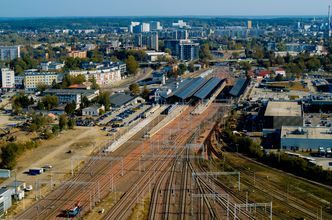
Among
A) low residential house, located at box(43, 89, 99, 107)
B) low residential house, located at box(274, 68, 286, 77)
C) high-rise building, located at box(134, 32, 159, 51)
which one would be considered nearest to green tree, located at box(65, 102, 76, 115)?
low residential house, located at box(43, 89, 99, 107)

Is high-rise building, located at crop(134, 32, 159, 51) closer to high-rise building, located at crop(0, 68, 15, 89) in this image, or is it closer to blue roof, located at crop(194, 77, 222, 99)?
blue roof, located at crop(194, 77, 222, 99)

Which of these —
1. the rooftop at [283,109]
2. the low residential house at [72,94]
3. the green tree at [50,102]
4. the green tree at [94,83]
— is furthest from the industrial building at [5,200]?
the green tree at [94,83]

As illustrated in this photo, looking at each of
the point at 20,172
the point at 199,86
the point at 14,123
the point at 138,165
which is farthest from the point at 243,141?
the point at 199,86

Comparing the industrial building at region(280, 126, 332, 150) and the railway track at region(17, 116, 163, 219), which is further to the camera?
the industrial building at region(280, 126, 332, 150)

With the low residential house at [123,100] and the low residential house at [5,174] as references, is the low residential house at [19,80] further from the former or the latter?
the low residential house at [5,174]

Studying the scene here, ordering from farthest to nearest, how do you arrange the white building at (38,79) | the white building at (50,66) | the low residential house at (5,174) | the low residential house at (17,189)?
the white building at (50,66)
the white building at (38,79)
the low residential house at (5,174)
the low residential house at (17,189)

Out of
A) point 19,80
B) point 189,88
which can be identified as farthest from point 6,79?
point 189,88
